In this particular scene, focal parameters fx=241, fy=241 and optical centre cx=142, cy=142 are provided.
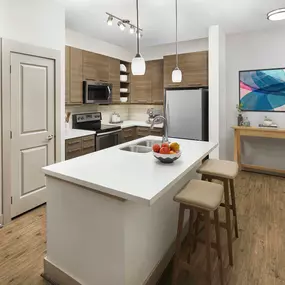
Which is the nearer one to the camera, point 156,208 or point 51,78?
point 156,208

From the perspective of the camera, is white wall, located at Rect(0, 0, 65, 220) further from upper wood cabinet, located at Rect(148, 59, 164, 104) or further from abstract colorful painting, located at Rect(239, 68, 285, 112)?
abstract colorful painting, located at Rect(239, 68, 285, 112)

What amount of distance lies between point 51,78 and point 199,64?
108 inches

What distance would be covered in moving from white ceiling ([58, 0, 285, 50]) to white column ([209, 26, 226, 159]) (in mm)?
213

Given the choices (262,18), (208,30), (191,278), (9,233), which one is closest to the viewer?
(191,278)

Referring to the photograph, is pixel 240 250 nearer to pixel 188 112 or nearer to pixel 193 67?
pixel 188 112

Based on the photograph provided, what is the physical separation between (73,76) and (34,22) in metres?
1.19

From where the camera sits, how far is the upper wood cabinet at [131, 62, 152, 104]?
5.39 meters

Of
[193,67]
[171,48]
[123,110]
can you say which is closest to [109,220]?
[193,67]

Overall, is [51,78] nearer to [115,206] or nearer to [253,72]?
[115,206]

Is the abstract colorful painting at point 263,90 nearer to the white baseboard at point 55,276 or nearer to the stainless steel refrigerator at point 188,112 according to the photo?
the stainless steel refrigerator at point 188,112

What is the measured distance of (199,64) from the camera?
4.56m

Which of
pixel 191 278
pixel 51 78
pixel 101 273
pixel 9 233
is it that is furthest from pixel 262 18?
pixel 9 233

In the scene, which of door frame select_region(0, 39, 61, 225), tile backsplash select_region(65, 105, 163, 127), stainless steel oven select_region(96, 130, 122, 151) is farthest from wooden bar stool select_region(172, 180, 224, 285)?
tile backsplash select_region(65, 105, 163, 127)

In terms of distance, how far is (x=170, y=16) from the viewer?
3609 millimetres
